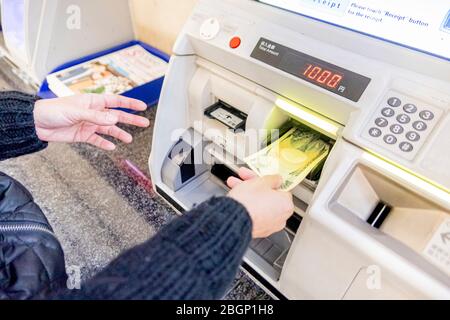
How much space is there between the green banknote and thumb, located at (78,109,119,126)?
0.31 meters

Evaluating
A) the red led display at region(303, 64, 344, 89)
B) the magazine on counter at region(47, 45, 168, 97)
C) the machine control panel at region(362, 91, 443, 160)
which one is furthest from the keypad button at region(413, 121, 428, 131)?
the magazine on counter at region(47, 45, 168, 97)

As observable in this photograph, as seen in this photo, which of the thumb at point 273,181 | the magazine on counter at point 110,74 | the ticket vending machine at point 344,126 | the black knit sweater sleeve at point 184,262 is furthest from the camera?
the magazine on counter at point 110,74

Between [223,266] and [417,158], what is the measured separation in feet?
1.15

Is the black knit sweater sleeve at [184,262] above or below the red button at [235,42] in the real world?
below

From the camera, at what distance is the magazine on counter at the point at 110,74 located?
136 centimetres

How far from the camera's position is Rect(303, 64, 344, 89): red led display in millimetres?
585

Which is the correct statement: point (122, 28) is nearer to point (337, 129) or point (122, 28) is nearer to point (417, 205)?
point (337, 129)

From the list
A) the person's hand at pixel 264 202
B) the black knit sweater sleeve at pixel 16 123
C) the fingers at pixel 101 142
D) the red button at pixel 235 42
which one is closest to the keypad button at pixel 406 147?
the person's hand at pixel 264 202

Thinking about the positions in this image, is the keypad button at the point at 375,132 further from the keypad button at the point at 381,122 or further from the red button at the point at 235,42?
the red button at the point at 235,42

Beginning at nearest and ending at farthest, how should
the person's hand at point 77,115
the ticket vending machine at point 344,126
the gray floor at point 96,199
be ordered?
1. the ticket vending machine at point 344,126
2. the person's hand at point 77,115
3. the gray floor at point 96,199

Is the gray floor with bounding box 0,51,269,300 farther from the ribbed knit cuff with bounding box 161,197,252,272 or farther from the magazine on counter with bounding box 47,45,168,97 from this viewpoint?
the ribbed knit cuff with bounding box 161,197,252,272

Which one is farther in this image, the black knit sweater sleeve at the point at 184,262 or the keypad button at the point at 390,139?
the keypad button at the point at 390,139

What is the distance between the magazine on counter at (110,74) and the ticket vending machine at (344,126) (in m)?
0.64
